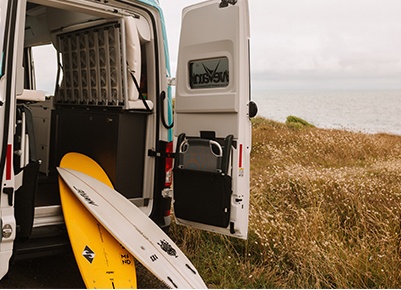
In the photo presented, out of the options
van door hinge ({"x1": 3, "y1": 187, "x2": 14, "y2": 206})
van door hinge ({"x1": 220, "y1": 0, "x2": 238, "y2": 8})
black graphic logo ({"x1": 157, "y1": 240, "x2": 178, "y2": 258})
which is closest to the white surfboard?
black graphic logo ({"x1": 157, "y1": 240, "x2": 178, "y2": 258})

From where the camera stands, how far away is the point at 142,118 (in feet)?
15.1

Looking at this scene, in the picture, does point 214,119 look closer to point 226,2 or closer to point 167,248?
point 226,2

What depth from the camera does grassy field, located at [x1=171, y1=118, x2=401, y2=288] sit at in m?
4.09

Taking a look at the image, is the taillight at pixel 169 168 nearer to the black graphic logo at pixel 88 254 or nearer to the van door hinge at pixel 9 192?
the black graphic logo at pixel 88 254

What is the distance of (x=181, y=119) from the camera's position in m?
4.51

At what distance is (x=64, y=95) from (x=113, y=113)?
1.43m

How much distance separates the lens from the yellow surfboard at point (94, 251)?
3.64m

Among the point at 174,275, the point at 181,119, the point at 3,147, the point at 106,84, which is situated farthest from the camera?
the point at 106,84

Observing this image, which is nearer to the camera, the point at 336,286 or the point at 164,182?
the point at 336,286

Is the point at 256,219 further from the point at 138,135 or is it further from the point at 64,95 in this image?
the point at 64,95

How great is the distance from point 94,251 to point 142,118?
1368 millimetres

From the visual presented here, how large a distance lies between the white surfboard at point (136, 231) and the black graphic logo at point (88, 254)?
215 mm

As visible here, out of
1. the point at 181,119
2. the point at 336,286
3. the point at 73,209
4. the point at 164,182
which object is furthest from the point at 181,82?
the point at 336,286

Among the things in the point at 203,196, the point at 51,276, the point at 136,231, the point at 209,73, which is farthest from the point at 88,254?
the point at 209,73
